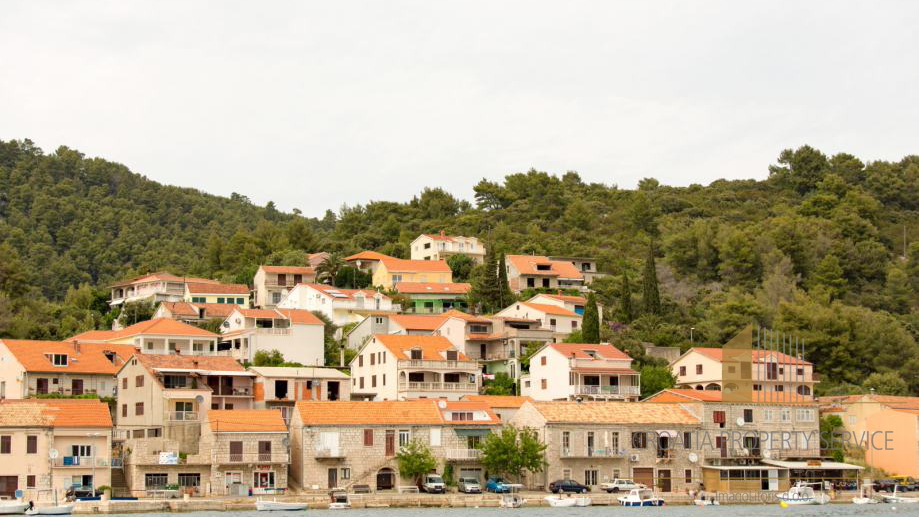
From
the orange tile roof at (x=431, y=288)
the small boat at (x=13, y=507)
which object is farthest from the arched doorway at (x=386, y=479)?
the orange tile roof at (x=431, y=288)

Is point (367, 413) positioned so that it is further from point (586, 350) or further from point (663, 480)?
point (586, 350)

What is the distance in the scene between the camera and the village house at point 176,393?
63.0 m

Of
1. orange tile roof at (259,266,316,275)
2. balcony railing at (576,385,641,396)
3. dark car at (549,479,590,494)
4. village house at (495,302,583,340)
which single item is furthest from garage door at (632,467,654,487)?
orange tile roof at (259,266,316,275)

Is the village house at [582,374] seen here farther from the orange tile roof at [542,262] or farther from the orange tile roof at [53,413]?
the orange tile roof at [53,413]

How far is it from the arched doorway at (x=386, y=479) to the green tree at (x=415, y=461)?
1.88 ft

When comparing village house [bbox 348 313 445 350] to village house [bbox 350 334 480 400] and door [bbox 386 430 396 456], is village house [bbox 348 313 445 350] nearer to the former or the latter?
village house [bbox 350 334 480 400]

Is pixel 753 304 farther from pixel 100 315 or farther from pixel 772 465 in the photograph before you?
pixel 100 315

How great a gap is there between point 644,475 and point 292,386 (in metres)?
20.5

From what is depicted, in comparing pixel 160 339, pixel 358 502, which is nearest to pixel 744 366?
pixel 358 502

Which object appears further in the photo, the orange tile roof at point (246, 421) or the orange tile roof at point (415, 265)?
the orange tile roof at point (415, 265)

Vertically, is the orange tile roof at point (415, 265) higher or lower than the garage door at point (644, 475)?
higher

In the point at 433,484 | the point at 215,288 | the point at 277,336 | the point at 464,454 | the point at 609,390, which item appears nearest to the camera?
the point at 433,484

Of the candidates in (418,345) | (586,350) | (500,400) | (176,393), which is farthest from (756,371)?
(176,393)

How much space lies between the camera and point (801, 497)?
6438 centimetres
